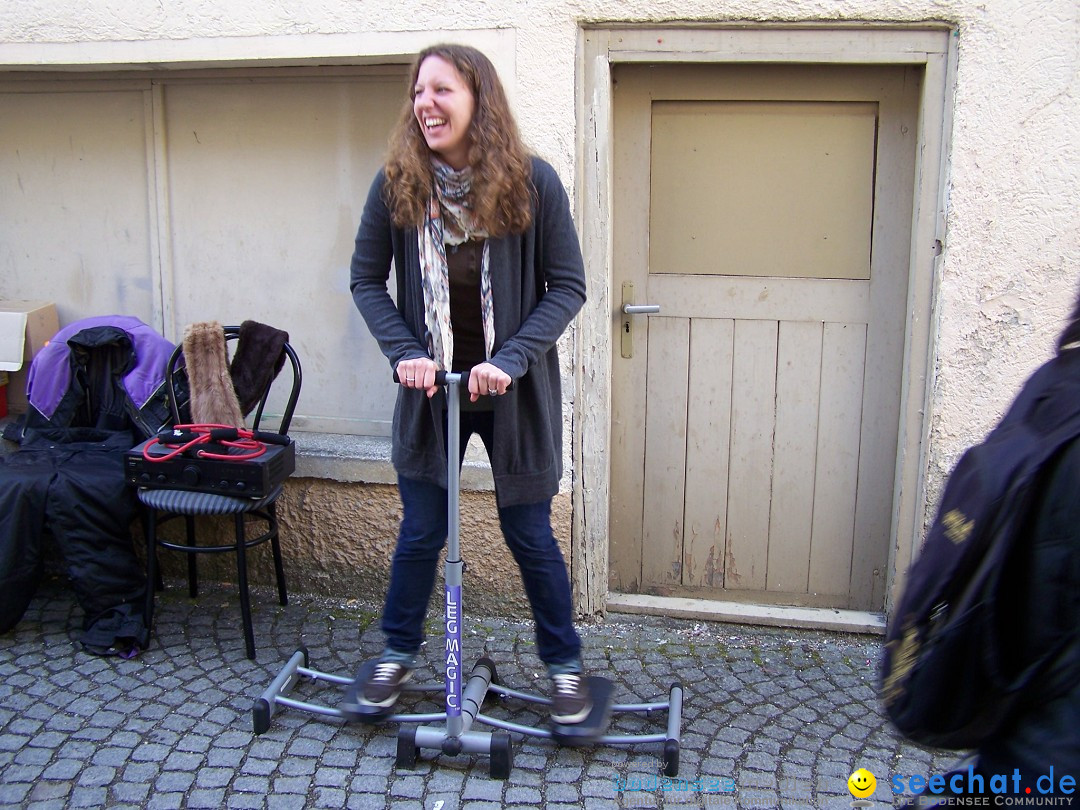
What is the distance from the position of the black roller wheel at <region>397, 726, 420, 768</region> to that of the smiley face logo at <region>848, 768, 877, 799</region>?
118cm

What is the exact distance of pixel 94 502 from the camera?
361 centimetres

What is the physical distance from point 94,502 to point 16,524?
260mm

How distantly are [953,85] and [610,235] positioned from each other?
47.5 inches

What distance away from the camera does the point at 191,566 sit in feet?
13.1

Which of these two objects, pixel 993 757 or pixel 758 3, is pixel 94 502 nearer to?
pixel 758 3

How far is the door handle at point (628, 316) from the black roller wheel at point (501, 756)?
1586 mm

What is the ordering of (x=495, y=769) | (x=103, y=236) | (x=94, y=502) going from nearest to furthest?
(x=495, y=769), (x=94, y=502), (x=103, y=236)

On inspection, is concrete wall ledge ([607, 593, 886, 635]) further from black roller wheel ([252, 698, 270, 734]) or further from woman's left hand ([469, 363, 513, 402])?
woman's left hand ([469, 363, 513, 402])

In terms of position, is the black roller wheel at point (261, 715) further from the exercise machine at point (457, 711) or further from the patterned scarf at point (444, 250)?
the patterned scarf at point (444, 250)

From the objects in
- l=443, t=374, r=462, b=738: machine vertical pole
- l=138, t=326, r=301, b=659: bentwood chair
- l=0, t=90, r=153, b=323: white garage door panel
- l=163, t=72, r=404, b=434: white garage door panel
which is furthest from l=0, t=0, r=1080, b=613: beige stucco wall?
l=443, t=374, r=462, b=738: machine vertical pole

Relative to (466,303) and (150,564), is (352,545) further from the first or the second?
(466,303)

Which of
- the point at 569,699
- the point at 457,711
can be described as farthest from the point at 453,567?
the point at 569,699

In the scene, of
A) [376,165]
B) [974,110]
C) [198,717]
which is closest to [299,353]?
[376,165]

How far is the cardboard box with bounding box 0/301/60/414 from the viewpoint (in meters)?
4.23
